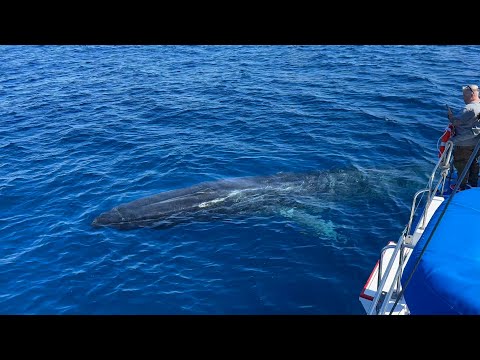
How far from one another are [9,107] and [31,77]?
5.77 metres

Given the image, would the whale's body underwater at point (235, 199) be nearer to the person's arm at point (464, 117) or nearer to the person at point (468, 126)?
the person at point (468, 126)

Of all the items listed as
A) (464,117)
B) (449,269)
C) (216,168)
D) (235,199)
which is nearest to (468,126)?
(464,117)

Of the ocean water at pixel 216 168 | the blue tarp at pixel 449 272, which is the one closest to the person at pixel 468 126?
the ocean water at pixel 216 168

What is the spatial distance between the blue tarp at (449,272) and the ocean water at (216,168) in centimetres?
507

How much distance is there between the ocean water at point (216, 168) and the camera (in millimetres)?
12648

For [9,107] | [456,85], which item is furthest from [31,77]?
[456,85]

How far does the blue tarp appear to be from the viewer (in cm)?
530

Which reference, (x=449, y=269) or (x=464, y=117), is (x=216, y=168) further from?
(x=449, y=269)

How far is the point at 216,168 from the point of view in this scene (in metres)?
19.2

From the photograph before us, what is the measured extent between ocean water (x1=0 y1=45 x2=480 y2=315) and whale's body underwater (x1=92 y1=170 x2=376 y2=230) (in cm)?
11

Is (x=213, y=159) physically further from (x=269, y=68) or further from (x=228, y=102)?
(x=269, y=68)

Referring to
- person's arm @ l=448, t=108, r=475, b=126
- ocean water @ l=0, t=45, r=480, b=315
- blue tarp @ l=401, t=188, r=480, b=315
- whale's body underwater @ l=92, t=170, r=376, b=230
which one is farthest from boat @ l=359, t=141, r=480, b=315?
whale's body underwater @ l=92, t=170, r=376, b=230

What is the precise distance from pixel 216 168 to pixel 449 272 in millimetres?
14067
